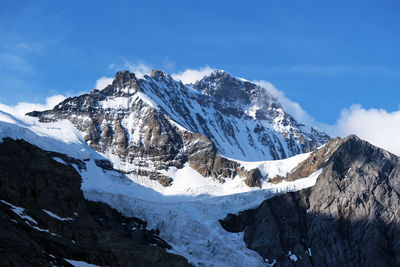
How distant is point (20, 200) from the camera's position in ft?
364

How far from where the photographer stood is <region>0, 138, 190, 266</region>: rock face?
3428 inches

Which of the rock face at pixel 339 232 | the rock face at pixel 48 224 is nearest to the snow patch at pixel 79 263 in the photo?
the rock face at pixel 48 224

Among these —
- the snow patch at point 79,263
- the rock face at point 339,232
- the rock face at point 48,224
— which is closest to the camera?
the rock face at point 48,224

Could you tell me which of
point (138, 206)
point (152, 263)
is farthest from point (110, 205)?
point (152, 263)

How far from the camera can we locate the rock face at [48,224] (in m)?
87.1

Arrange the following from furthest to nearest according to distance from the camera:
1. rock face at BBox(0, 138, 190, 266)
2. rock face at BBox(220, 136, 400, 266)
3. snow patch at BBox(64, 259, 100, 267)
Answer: rock face at BBox(220, 136, 400, 266) < snow patch at BBox(64, 259, 100, 267) < rock face at BBox(0, 138, 190, 266)

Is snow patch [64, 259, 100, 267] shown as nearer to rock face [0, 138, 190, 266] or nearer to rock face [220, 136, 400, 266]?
rock face [0, 138, 190, 266]

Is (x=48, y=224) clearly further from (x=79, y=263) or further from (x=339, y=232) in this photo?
(x=339, y=232)

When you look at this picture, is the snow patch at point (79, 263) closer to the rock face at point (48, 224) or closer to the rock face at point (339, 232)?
the rock face at point (48, 224)

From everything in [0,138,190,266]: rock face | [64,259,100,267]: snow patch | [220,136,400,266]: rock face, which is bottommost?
[64,259,100,267]: snow patch

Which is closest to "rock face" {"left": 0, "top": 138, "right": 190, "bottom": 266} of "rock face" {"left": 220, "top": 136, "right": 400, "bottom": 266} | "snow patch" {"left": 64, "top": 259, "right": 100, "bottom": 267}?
"snow patch" {"left": 64, "top": 259, "right": 100, "bottom": 267}

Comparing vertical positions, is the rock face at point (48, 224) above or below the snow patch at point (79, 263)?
above

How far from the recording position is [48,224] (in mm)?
109125

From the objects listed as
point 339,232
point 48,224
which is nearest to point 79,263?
point 48,224
